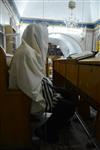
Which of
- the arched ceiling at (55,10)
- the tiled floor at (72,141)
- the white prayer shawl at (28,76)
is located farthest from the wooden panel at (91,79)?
the arched ceiling at (55,10)

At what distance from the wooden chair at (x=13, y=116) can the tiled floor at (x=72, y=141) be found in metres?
0.27

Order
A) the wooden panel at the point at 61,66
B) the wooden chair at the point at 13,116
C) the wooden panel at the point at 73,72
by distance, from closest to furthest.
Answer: the wooden panel at the point at 73,72
the wooden chair at the point at 13,116
the wooden panel at the point at 61,66

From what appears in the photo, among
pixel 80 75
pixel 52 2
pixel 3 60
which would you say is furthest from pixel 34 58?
pixel 52 2

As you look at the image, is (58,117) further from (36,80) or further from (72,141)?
(36,80)

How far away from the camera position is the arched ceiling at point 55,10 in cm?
719

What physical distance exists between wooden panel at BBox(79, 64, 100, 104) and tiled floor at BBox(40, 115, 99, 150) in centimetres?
77

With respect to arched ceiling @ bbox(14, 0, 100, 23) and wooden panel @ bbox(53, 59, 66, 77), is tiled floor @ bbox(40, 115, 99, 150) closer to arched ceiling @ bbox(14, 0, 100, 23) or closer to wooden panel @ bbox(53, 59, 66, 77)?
wooden panel @ bbox(53, 59, 66, 77)

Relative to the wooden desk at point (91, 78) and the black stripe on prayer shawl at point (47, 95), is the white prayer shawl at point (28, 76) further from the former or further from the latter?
the wooden desk at point (91, 78)

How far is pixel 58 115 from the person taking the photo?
1.99 meters

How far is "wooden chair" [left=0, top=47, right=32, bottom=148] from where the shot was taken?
175cm

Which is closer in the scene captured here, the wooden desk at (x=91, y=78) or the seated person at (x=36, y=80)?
the wooden desk at (x=91, y=78)

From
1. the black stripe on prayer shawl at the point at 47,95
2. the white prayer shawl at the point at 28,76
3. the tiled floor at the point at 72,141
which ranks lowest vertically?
the tiled floor at the point at 72,141

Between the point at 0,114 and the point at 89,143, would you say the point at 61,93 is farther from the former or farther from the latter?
the point at 0,114

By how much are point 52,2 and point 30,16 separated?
3.46ft
